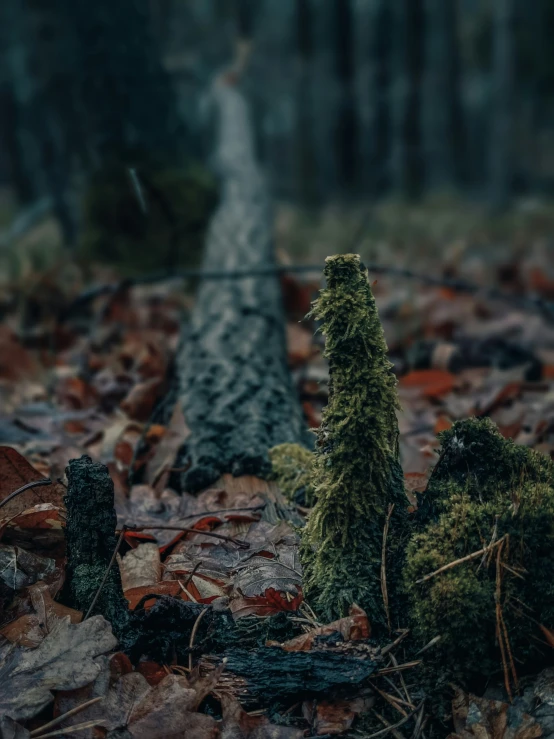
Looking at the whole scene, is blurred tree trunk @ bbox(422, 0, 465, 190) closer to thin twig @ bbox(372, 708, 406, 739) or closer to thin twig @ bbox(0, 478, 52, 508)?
thin twig @ bbox(0, 478, 52, 508)

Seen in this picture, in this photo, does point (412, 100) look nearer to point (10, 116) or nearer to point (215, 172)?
point (215, 172)

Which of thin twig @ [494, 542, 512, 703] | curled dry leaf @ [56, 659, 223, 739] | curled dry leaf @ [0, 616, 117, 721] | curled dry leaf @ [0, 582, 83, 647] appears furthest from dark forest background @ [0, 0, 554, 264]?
thin twig @ [494, 542, 512, 703]

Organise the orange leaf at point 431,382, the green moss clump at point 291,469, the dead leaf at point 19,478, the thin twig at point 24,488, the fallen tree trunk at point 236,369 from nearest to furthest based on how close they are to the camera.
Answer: the thin twig at point 24,488, the dead leaf at point 19,478, the green moss clump at point 291,469, the fallen tree trunk at point 236,369, the orange leaf at point 431,382

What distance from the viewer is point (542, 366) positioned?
378 cm

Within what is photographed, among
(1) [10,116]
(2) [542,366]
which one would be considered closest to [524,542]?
(2) [542,366]

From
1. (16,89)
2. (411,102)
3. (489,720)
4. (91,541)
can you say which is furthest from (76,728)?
(16,89)

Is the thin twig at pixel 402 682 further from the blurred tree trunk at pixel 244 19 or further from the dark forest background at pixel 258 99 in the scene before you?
the blurred tree trunk at pixel 244 19

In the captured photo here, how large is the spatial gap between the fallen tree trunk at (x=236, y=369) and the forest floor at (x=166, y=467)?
105 millimetres

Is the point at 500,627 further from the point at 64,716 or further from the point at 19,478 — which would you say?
the point at 19,478

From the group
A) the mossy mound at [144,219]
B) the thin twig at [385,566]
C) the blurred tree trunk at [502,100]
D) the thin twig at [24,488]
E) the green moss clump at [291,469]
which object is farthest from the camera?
the blurred tree trunk at [502,100]

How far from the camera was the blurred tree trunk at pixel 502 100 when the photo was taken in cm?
1033

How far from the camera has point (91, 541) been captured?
1.57 meters

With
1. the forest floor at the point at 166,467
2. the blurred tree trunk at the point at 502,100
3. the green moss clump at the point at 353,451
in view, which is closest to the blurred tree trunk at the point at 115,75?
the forest floor at the point at 166,467

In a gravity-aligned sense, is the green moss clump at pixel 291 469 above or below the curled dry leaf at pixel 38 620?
above
